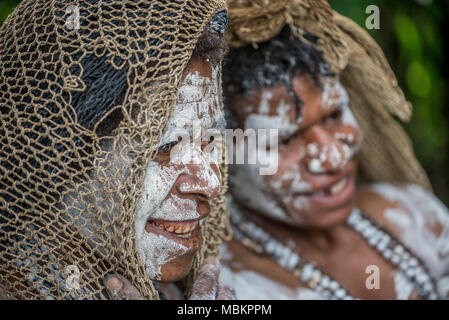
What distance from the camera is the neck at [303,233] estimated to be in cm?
229

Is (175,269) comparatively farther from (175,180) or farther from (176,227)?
(175,180)

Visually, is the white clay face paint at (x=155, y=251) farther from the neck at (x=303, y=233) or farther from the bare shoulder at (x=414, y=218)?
the bare shoulder at (x=414, y=218)

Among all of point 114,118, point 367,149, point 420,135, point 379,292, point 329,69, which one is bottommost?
point 420,135

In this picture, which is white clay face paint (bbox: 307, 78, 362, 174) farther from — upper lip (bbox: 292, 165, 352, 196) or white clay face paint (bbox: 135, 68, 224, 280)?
white clay face paint (bbox: 135, 68, 224, 280)

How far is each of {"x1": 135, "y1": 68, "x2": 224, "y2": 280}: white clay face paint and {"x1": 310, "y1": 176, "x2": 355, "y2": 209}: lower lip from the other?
77cm

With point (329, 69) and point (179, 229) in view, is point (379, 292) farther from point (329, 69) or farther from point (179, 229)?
point (179, 229)

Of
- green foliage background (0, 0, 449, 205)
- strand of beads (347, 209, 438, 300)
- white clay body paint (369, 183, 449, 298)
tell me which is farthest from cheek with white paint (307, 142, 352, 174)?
green foliage background (0, 0, 449, 205)

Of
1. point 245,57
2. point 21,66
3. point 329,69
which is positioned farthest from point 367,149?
point 21,66

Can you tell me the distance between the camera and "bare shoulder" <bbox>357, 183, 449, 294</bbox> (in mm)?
2408

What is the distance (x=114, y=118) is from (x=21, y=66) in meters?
0.26

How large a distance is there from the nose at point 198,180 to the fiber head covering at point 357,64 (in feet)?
2.18

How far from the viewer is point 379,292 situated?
2.26m

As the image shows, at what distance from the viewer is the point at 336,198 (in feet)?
7.22

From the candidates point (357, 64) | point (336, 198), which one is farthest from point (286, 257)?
point (357, 64)
